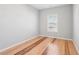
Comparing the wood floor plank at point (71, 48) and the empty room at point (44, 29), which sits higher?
the empty room at point (44, 29)

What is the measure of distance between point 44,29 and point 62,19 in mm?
530

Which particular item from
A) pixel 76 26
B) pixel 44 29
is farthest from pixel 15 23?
pixel 76 26

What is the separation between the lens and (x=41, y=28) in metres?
2.09

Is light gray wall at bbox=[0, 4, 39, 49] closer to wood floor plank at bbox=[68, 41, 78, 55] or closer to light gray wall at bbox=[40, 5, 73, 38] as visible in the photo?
light gray wall at bbox=[40, 5, 73, 38]

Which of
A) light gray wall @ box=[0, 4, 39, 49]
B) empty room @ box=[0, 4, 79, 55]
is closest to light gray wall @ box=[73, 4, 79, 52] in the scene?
empty room @ box=[0, 4, 79, 55]

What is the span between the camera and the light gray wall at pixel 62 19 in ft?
6.56

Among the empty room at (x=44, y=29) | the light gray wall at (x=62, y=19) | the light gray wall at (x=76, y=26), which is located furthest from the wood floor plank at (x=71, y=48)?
the light gray wall at (x=62, y=19)

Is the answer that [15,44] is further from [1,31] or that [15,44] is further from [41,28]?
[41,28]

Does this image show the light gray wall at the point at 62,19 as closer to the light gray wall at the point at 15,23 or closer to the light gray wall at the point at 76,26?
the light gray wall at the point at 76,26

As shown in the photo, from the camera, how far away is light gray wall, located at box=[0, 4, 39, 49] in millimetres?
1924

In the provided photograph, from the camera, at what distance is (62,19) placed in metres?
2.07

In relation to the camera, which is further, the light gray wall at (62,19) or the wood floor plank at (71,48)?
the light gray wall at (62,19)

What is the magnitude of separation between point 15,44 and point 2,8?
0.99 metres
